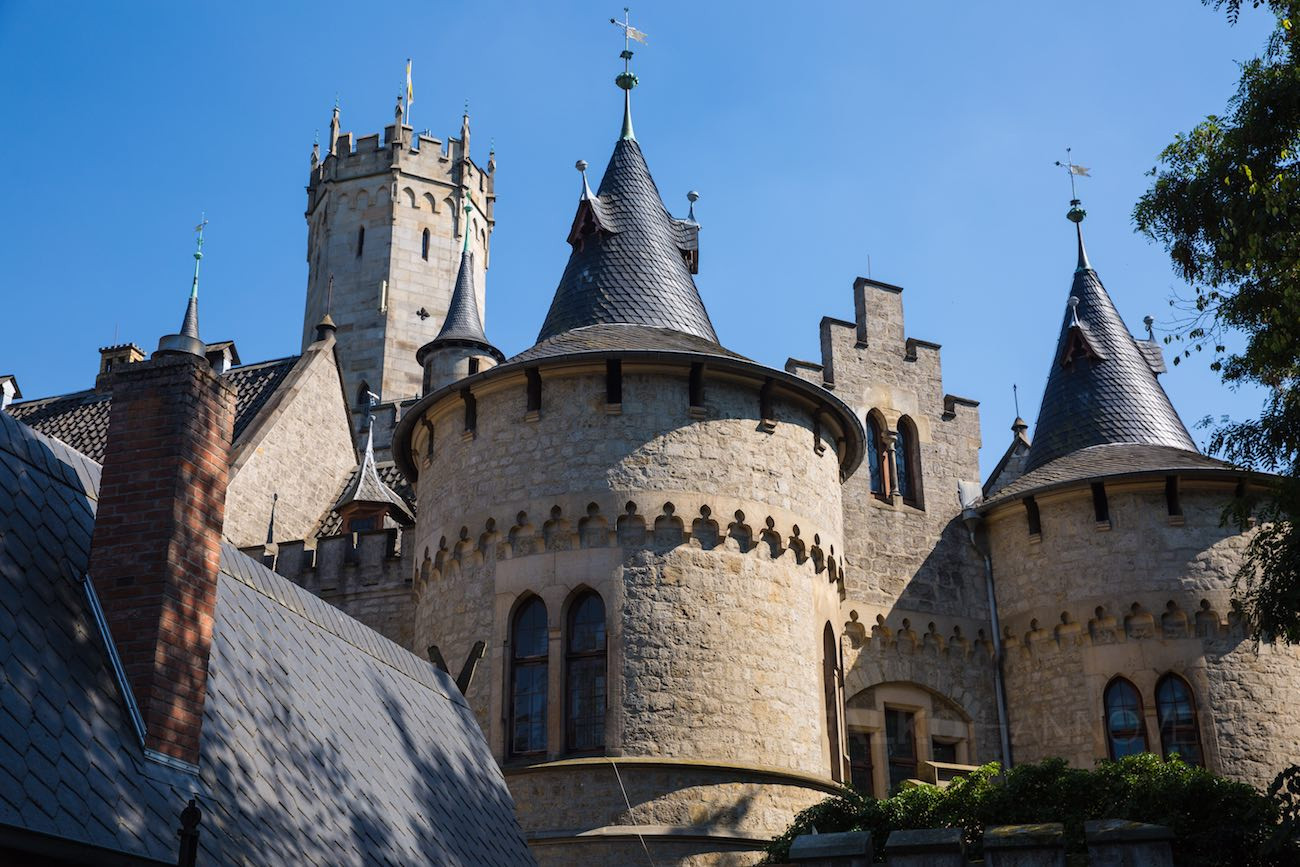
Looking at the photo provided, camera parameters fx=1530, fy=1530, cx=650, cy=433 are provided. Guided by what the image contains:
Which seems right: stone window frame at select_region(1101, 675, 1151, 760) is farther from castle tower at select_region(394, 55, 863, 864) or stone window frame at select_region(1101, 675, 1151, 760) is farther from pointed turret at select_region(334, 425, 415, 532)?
pointed turret at select_region(334, 425, 415, 532)

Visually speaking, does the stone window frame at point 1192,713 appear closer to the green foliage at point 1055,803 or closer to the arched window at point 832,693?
the green foliage at point 1055,803

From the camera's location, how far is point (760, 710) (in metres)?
18.4

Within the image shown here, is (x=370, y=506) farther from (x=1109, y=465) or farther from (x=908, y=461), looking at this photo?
(x=1109, y=465)

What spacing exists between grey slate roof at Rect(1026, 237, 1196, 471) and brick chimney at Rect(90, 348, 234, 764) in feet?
60.1

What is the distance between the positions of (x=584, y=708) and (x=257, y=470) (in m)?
10.9

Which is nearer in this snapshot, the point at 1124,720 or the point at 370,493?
the point at 1124,720

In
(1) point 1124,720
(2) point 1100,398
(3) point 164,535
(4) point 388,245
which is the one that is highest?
(4) point 388,245

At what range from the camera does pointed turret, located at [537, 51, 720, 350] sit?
21.7 m

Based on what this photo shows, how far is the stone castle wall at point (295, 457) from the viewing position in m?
26.4

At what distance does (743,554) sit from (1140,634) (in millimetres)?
7227

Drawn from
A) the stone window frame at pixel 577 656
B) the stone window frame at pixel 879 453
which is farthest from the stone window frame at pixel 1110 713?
the stone window frame at pixel 577 656

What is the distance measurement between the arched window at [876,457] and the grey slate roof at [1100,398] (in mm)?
2580

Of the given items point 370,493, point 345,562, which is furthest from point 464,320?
point 345,562

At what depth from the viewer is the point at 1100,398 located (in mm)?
25328
